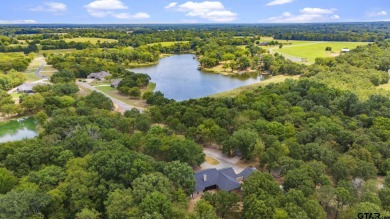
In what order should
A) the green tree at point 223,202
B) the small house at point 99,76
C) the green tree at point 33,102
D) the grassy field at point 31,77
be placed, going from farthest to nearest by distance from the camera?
the small house at point 99,76 → the grassy field at point 31,77 → the green tree at point 33,102 → the green tree at point 223,202

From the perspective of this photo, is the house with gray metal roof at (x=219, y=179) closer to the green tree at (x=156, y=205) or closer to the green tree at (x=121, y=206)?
the green tree at (x=156, y=205)

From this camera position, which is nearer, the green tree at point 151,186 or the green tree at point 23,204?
the green tree at point 23,204

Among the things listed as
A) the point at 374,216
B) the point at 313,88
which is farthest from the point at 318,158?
the point at 313,88

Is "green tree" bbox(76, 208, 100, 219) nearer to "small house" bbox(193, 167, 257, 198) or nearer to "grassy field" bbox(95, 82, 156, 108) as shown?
"small house" bbox(193, 167, 257, 198)

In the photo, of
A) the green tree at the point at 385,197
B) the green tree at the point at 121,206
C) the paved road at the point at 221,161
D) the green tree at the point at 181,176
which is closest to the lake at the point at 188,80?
the paved road at the point at 221,161

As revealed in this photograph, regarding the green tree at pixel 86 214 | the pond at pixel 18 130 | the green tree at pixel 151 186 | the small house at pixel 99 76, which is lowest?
the pond at pixel 18 130

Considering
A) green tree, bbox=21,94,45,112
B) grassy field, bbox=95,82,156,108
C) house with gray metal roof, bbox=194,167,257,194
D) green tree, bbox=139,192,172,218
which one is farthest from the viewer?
grassy field, bbox=95,82,156,108

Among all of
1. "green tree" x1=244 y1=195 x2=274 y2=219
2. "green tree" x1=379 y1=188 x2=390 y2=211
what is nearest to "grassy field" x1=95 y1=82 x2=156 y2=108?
"green tree" x1=244 y1=195 x2=274 y2=219
